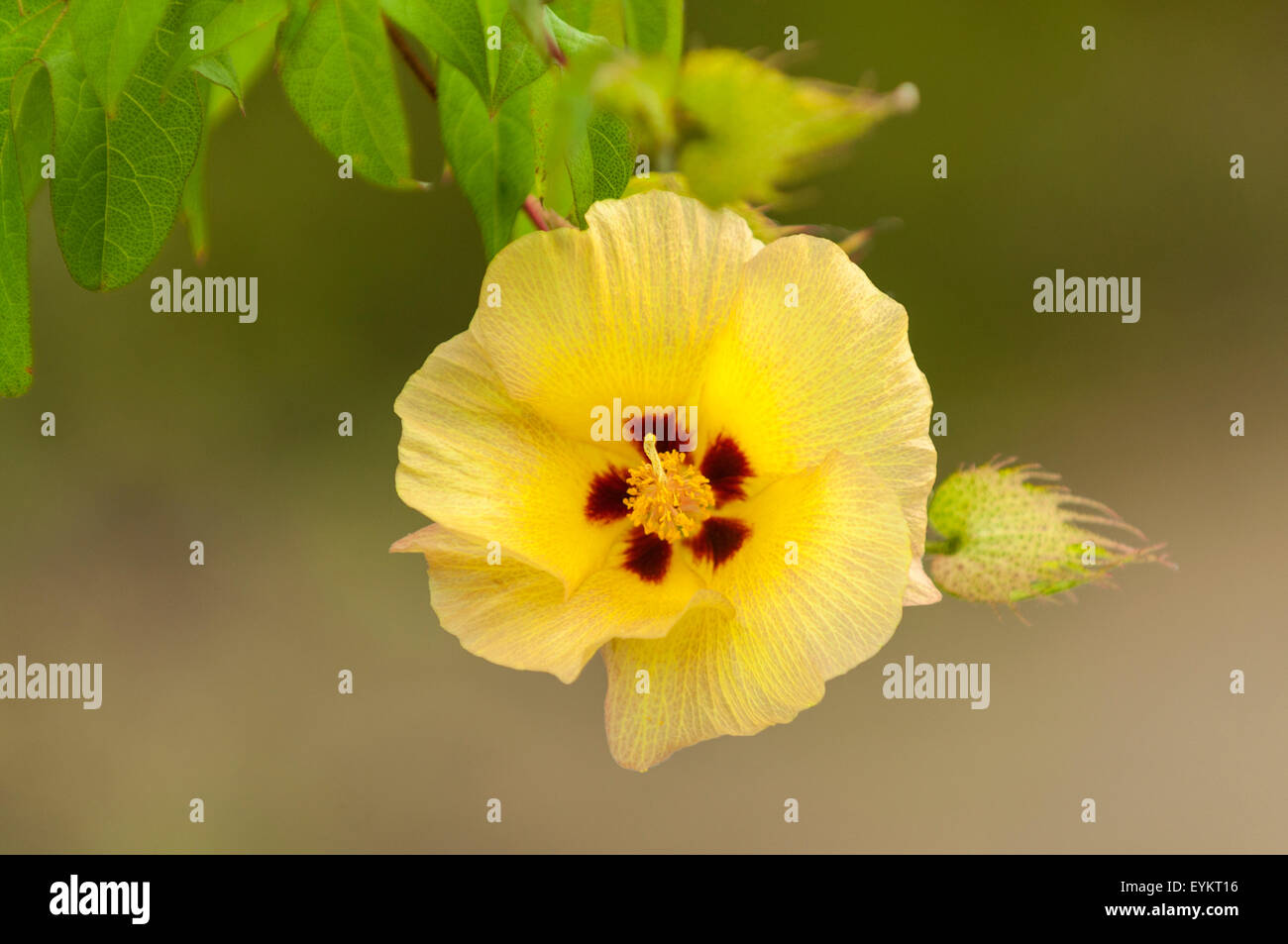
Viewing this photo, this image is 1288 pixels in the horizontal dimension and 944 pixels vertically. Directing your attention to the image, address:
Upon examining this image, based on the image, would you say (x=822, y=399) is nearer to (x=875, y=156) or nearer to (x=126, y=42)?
(x=126, y=42)

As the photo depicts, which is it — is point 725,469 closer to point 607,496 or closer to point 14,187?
point 607,496

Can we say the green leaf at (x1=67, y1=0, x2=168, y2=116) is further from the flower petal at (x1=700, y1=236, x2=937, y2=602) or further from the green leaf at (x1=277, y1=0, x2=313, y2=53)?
the flower petal at (x1=700, y1=236, x2=937, y2=602)

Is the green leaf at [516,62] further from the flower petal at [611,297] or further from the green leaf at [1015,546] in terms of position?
the green leaf at [1015,546]

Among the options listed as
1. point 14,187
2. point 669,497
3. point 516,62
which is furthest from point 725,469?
point 14,187

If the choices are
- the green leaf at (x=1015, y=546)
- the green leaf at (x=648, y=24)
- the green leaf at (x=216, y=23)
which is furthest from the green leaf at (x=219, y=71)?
the green leaf at (x=1015, y=546)

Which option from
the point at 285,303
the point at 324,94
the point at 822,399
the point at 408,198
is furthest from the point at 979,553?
the point at 285,303
